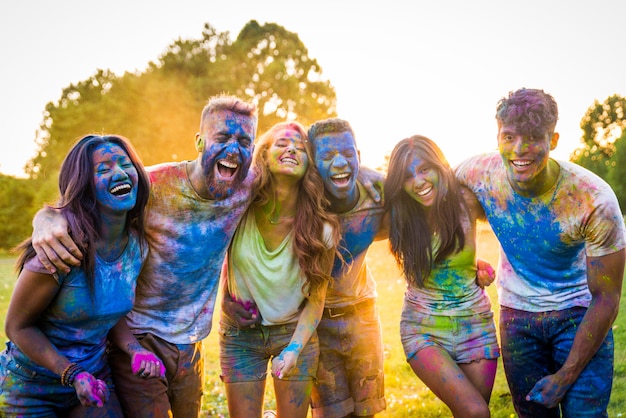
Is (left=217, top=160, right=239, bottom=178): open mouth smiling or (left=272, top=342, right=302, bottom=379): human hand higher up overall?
(left=217, top=160, right=239, bottom=178): open mouth smiling

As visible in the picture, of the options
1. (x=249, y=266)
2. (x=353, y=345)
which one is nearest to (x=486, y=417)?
(x=353, y=345)

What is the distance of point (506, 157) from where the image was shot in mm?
4062

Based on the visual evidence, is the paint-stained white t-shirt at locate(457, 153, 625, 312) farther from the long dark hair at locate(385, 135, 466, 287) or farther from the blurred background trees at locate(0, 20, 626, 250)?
the blurred background trees at locate(0, 20, 626, 250)

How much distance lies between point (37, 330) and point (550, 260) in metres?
3.56

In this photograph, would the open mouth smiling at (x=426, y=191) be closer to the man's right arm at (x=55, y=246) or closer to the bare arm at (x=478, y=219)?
the bare arm at (x=478, y=219)

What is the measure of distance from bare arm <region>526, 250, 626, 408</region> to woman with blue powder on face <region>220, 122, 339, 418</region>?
5.78 ft

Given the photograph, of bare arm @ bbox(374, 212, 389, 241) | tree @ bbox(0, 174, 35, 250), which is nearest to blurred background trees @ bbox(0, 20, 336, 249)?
tree @ bbox(0, 174, 35, 250)

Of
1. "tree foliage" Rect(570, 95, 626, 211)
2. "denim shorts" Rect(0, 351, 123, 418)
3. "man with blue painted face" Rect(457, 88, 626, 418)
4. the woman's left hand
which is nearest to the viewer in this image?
"denim shorts" Rect(0, 351, 123, 418)

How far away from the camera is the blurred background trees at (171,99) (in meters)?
22.8

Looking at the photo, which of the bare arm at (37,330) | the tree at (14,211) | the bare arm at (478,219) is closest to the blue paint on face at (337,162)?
the bare arm at (478,219)

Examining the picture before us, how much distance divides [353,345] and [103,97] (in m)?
21.6

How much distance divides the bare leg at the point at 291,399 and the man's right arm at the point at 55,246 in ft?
5.58

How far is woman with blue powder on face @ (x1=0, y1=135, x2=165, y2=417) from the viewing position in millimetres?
3264

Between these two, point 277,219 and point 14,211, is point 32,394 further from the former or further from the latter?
point 14,211
